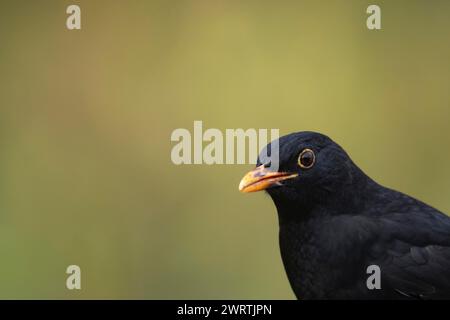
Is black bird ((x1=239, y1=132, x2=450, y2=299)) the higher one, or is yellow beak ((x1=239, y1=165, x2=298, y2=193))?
yellow beak ((x1=239, y1=165, x2=298, y2=193))

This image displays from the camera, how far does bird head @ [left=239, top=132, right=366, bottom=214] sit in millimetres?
5766

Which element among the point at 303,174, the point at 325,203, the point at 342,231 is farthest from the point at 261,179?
the point at 342,231

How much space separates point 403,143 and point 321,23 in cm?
179

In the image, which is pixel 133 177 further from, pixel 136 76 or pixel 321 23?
pixel 321 23

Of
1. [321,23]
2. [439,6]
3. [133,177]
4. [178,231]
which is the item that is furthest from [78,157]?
[439,6]

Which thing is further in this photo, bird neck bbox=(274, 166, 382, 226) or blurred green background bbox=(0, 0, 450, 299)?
blurred green background bbox=(0, 0, 450, 299)

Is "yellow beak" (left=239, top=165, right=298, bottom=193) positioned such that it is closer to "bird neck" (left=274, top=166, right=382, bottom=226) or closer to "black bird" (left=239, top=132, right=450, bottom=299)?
"black bird" (left=239, top=132, right=450, bottom=299)

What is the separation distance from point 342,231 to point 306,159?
0.51 m

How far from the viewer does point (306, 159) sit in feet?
19.1

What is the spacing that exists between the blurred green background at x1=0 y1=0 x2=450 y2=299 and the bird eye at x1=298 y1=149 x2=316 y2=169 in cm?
293

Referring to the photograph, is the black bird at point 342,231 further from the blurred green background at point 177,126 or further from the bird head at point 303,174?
the blurred green background at point 177,126

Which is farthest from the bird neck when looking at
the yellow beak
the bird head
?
the yellow beak

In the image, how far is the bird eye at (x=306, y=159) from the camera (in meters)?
5.80

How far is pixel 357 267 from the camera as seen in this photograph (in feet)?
18.4
